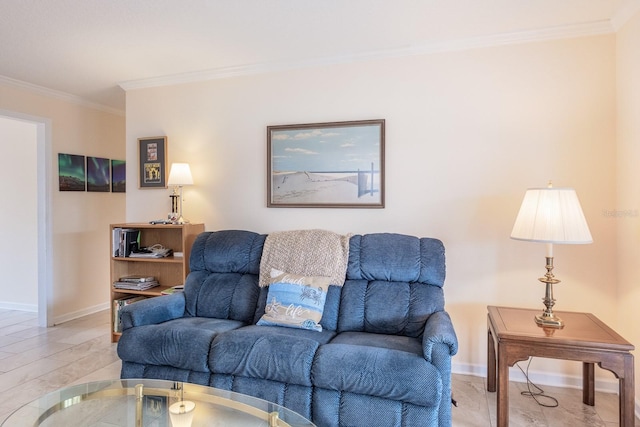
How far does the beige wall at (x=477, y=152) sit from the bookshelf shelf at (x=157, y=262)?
0.54 metres

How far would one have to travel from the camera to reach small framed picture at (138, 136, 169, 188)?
138 inches

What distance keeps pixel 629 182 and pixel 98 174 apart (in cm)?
489

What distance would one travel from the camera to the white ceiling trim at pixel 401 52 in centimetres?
246

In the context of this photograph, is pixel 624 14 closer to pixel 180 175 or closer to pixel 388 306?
pixel 388 306

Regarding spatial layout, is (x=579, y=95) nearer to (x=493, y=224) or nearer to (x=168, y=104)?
(x=493, y=224)

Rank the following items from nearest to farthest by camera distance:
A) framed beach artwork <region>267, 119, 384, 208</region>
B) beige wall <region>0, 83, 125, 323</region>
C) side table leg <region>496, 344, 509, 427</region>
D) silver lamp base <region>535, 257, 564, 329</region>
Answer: side table leg <region>496, 344, 509, 427</region> < silver lamp base <region>535, 257, 564, 329</region> < framed beach artwork <region>267, 119, 384, 208</region> < beige wall <region>0, 83, 125, 323</region>

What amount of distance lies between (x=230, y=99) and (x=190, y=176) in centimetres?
76

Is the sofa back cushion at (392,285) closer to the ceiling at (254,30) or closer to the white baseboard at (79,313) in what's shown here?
the ceiling at (254,30)

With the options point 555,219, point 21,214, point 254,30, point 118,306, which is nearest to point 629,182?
point 555,219

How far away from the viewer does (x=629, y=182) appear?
224 centimetres

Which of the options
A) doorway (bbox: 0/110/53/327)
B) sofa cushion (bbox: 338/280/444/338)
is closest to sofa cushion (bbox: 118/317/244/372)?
sofa cushion (bbox: 338/280/444/338)

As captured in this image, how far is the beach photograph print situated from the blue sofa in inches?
83.5

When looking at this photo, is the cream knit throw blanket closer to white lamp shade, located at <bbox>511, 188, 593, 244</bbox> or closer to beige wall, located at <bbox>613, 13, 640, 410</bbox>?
white lamp shade, located at <bbox>511, 188, 593, 244</bbox>

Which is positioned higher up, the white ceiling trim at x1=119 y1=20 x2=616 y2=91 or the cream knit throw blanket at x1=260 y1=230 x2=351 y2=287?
the white ceiling trim at x1=119 y1=20 x2=616 y2=91
